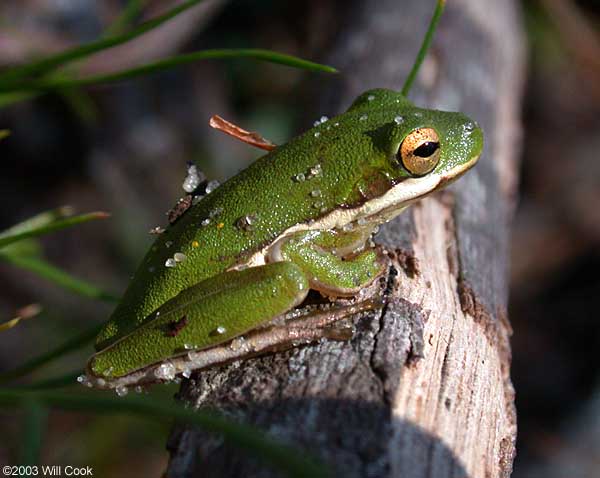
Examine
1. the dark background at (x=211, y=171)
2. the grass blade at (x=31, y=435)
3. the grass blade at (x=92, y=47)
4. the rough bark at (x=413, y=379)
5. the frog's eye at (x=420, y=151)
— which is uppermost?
the dark background at (x=211, y=171)

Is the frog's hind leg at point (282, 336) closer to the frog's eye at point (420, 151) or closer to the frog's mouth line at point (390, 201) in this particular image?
the frog's mouth line at point (390, 201)

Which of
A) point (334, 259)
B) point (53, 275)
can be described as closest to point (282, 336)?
point (334, 259)

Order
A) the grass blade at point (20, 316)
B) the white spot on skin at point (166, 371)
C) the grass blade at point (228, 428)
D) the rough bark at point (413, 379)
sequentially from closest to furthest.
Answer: the grass blade at point (228, 428)
the rough bark at point (413, 379)
the grass blade at point (20, 316)
the white spot on skin at point (166, 371)

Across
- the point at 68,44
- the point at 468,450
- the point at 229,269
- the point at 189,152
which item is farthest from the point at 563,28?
the point at 468,450

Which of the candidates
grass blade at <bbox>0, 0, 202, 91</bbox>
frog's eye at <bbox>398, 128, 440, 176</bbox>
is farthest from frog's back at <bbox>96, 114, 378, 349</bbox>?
grass blade at <bbox>0, 0, 202, 91</bbox>

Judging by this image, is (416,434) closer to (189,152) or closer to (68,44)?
A: (68,44)

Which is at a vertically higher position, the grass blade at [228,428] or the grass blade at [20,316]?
the grass blade at [20,316]

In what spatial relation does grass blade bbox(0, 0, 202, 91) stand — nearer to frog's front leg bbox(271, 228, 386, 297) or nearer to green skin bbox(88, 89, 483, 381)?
green skin bbox(88, 89, 483, 381)

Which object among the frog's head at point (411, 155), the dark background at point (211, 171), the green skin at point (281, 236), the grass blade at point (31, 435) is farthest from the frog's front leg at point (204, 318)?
the dark background at point (211, 171)

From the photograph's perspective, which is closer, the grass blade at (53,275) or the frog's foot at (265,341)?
the frog's foot at (265,341)
